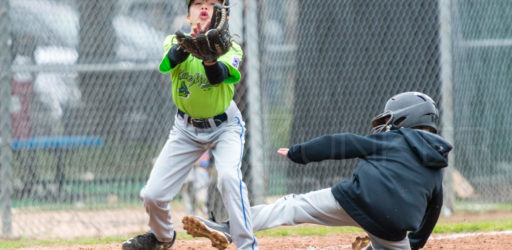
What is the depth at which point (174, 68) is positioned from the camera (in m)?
3.95

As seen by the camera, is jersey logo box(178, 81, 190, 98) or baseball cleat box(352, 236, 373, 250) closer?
jersey logo box(178, 81, 190, 98)

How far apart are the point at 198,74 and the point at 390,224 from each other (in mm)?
1393

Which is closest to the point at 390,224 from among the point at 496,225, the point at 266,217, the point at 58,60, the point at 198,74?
the point at 266,217

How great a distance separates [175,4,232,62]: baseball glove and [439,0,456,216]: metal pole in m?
3.53

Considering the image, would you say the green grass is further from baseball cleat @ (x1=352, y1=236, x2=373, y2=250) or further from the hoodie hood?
the hoodie hood

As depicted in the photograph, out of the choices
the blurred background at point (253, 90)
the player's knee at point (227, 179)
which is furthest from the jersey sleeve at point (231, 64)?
the blurred background at point (253, 90)

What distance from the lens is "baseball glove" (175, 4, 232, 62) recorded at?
3.49 meters

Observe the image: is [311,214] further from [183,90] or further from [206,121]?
[183,90]

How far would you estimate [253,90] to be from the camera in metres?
5.96

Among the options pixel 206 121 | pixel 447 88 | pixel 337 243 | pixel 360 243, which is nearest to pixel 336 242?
pixel 337 243

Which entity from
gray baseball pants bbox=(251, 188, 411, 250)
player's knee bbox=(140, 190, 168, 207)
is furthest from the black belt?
gray baseball pants bbox=(251, 188, 411, 250)

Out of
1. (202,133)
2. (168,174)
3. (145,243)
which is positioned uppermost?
(202,133)

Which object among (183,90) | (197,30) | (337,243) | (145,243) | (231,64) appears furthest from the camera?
(337,243)

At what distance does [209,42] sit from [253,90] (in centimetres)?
249
